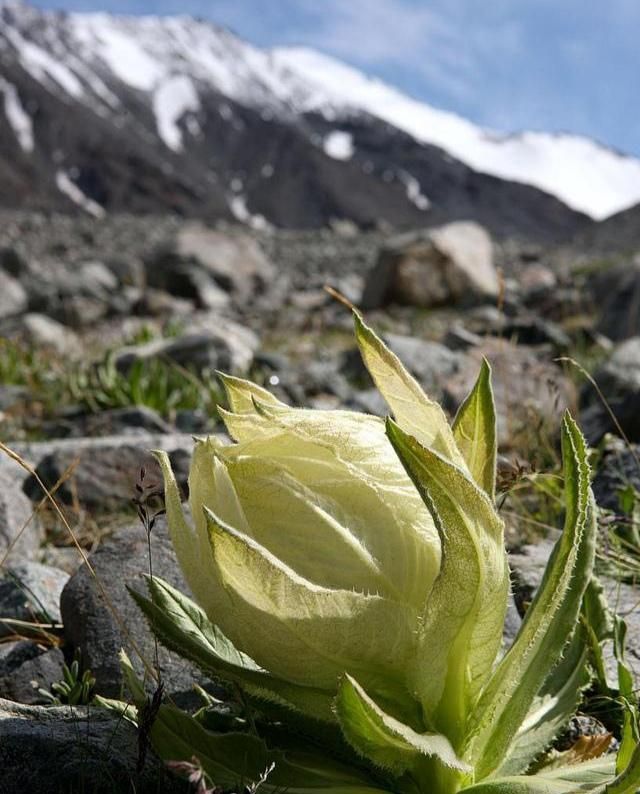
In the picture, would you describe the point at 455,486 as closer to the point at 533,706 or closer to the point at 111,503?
the point at 533,706

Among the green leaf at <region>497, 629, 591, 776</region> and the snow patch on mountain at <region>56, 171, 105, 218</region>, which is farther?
the snow patch on mountain at <region>56, 171, 105, 218</region>

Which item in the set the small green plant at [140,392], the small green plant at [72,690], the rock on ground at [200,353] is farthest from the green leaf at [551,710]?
the rock on ground at [200,353]

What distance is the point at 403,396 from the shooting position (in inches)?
64.0

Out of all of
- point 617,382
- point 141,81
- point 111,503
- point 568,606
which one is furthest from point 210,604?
point 141,81

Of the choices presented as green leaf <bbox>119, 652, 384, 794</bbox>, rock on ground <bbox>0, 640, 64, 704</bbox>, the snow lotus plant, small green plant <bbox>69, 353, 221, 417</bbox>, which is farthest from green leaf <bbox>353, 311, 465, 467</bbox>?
small green plant <bbox>69, 353, 221, 417</bbox>

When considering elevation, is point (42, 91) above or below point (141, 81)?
below

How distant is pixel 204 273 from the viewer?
22.2 meters

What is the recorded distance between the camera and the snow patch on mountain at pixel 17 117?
121 metres

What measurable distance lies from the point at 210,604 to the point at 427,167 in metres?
141

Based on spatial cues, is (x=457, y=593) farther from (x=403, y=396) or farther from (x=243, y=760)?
(x=243, y=760)

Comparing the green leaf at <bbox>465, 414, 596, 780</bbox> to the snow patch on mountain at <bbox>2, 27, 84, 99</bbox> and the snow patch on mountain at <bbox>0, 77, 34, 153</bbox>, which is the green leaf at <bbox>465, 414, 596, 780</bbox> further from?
the snow patch on mountain at <bbox>2, 27, 84, 99</bbox>

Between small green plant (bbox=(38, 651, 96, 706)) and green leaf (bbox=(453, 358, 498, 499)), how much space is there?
3.31 feet

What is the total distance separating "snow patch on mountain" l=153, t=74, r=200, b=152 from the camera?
147125mm

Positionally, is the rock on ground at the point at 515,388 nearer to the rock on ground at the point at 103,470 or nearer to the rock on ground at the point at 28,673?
the rock on ground at the point at 103,470
